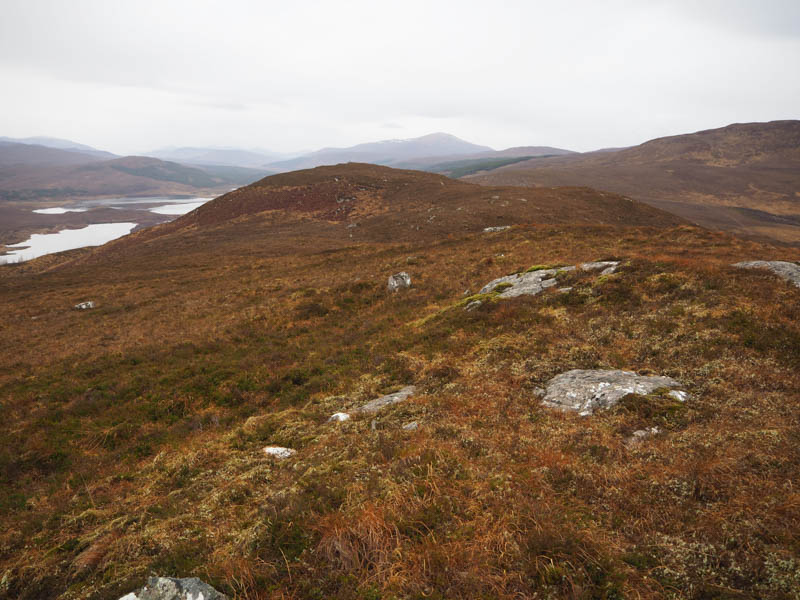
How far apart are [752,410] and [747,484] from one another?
9.35 feet

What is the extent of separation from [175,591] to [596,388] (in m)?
9.34

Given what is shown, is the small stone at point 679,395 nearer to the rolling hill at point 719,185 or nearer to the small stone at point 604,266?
the small stone at point 604,266

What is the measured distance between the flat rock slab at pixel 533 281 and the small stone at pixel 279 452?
12040 millimetres

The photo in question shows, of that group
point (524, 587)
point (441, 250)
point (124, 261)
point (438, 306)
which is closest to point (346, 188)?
point (124, 261)

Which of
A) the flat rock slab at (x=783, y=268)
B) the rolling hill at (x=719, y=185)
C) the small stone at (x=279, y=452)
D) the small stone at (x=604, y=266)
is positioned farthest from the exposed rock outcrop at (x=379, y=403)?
the rolling hill at (x=719, y=185)

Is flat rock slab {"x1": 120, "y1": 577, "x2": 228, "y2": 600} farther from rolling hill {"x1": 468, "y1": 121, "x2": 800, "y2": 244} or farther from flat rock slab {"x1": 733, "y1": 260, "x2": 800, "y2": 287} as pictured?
rolling hill {"x1": 468, "y1": 121, "x2": 800, "y2": 244}

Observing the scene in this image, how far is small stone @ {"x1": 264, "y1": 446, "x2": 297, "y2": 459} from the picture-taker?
8.76 meters

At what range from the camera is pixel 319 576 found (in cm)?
470

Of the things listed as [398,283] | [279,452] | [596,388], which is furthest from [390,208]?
[279,452]

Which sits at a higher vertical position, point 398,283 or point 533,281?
point 533,281

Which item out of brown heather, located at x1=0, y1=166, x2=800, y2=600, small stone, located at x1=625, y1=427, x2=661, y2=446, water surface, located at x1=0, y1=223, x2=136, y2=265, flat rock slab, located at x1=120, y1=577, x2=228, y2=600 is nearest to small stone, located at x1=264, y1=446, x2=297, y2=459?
brown heather, located at x1=0, y1=166, x2=800, y2=600

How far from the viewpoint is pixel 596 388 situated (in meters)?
9.13

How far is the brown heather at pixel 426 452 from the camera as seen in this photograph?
182 inches

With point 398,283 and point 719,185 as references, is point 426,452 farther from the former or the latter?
point 719,185
